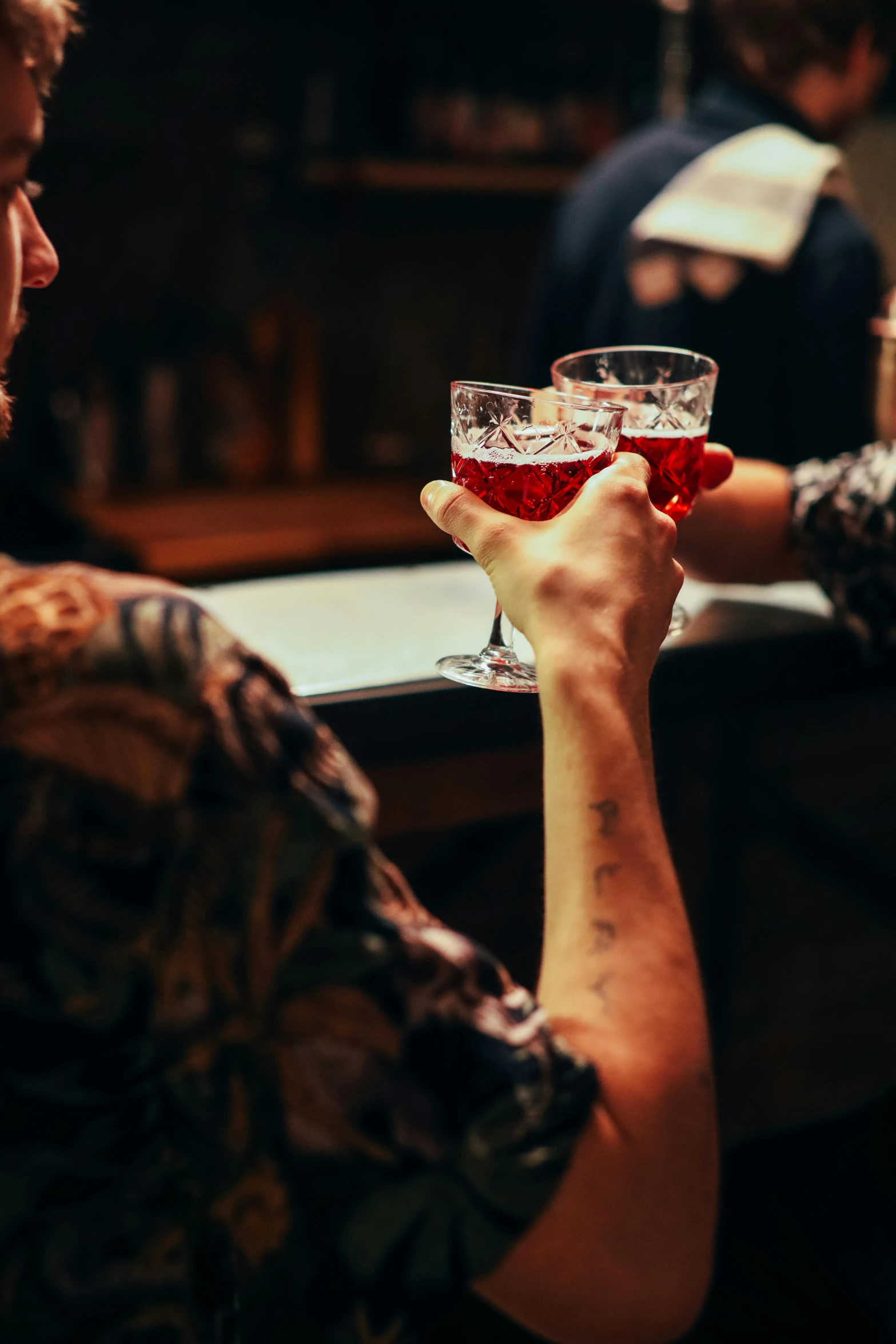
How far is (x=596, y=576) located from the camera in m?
0.67

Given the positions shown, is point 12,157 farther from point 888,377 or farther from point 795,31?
point 795,31

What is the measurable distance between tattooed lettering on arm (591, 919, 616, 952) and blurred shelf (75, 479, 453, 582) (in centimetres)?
233

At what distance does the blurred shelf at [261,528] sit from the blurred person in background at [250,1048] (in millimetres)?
2371

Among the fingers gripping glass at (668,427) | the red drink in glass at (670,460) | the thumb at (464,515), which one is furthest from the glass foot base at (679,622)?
the thumb at (464,515)

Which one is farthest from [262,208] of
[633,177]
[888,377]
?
[888,377]

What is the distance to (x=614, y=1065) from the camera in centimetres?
55

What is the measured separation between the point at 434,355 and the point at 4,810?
3395 millimetres

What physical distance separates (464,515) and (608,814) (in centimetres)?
24

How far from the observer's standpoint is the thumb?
2.40ft

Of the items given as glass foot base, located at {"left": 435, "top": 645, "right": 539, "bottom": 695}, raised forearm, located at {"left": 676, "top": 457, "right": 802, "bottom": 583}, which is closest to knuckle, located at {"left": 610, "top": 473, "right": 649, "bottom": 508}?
glass foot base, located at {"left": 435, "top": 645, "right": 539, "bottom": 695}

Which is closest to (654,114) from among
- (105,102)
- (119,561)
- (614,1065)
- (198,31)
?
(198,31)

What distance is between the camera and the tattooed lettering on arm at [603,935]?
1.89 ft

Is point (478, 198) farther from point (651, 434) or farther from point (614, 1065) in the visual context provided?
point (614, 1065)

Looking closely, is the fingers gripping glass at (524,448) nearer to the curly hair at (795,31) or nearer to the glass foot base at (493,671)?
the glass foot base at (493,671)
